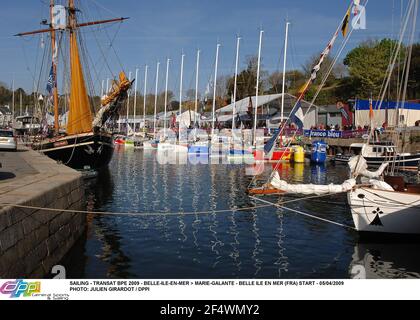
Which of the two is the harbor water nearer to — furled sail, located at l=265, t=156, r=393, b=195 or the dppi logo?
furled sail, located at l=265, t=156, r=393, b=195

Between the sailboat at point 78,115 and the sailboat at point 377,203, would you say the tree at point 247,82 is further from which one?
the sailboat at point 377,203

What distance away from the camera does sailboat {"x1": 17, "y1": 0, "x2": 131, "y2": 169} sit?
31297mm

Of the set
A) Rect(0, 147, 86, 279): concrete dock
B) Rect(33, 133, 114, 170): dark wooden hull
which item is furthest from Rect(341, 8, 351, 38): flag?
Rect(33, 133, 114, 170): dark wooden hull

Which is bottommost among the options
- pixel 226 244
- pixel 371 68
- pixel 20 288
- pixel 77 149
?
pixel 226 244

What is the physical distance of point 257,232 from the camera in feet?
55.7

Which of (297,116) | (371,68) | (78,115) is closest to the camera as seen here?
(297,116)

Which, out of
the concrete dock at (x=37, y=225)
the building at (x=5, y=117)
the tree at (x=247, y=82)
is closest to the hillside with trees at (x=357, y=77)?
the tree at (x=247, y=82)

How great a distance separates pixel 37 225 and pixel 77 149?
2129 cm

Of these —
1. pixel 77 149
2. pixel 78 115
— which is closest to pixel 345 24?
pixel 77 149

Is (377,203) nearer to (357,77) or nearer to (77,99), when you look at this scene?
(77,99)

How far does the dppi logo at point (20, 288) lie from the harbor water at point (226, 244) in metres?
2.80

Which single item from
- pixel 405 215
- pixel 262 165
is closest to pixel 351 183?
pixel 405 215

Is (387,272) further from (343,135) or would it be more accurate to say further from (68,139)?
(343,135)

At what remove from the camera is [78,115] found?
34.2 m
